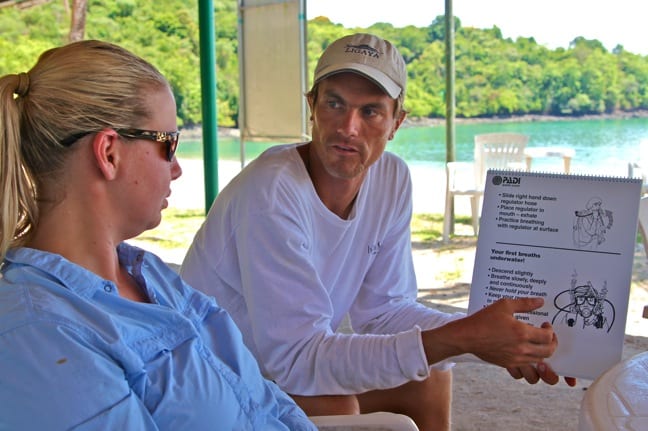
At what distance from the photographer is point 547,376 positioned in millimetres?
1753

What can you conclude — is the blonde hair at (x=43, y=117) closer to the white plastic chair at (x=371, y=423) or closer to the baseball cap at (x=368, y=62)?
the white plastic chair at (x=371, y=423)

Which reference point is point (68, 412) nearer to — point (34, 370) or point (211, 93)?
point (34, 370)

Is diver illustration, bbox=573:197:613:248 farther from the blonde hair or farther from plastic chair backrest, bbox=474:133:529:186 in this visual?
plastic chair backrest, bbox=474:133:529:186

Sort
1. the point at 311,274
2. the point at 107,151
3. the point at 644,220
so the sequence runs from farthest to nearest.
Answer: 1. the point at 644,220
2. the point at 311,274
3. the point at 107,151

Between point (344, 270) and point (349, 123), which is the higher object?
point (349, 123)

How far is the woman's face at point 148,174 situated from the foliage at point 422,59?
87.5 ft

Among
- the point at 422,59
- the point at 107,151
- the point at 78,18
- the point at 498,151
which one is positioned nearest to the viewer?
the point at 107,151

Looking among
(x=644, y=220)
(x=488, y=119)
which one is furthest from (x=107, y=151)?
(x=488, y=119)

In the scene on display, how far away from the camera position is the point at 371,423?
1721mm

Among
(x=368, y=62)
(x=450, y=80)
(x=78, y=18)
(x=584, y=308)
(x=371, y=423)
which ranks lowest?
(x=371, y=423)

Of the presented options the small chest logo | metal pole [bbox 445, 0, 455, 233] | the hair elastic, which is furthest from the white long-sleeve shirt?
metal pole [bbox 445, 0, 455, 233]

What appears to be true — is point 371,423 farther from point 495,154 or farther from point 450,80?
point 495,154

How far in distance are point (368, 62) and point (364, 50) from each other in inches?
1.9

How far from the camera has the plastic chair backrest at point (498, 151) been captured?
908 cm
